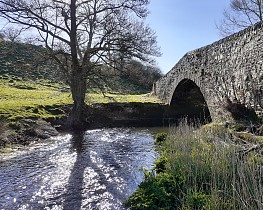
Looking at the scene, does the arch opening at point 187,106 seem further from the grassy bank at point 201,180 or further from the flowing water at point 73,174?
the grassy bank at point 201,180

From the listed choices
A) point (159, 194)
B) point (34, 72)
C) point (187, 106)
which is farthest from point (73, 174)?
point (34, 72)

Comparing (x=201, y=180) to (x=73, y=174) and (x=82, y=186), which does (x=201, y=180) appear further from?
(x=73, y=174)

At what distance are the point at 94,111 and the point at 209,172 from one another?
1317 centimetres

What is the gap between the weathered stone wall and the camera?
7.99m

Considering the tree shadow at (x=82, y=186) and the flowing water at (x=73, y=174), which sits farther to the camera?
the flowing water at (x=73, y=174)

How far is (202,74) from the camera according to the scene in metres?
12.5

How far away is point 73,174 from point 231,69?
6.10 metres

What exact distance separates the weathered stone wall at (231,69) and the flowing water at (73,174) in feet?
10.7

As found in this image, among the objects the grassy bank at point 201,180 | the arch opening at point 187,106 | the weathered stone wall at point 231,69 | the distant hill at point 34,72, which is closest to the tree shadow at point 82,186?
the grassy bank at point 201,180

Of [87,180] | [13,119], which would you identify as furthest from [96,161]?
[13,119]

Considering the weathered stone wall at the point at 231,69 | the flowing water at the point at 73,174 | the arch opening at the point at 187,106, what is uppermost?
the weathered stone wall at the point at 231,69

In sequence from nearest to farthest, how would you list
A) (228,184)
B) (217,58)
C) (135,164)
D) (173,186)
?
(228,184) < (173,186) < (135,164) < (217,58)

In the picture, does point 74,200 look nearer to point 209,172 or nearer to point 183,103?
point 209,172

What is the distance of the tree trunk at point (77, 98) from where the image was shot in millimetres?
14484
